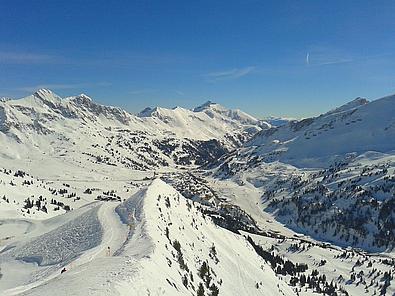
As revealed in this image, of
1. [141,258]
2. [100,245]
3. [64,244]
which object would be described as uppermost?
[64,244]

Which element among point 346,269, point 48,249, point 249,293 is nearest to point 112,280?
point 48,249

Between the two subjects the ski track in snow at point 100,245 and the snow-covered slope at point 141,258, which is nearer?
the snow-covered slope at point 141,258

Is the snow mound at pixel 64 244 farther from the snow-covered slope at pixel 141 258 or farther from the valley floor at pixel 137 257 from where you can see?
the valley floor at pixel 137 257

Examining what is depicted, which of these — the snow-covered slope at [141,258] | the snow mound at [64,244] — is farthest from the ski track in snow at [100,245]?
the snow mound at [64,244]

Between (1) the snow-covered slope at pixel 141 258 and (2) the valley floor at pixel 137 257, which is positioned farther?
(2) the valley floor at pixel 137 257

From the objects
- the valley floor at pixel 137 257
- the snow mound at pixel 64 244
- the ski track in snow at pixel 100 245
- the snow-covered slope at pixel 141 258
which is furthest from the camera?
the snow mound at pixel 64 244

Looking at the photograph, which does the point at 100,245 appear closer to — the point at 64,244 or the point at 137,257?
the point at 64,244

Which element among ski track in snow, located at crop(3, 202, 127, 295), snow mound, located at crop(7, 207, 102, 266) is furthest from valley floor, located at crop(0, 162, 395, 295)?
snow mound, located at crop(7, 207, 102, 266)

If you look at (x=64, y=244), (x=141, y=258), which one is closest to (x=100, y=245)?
(x=64, y=244)

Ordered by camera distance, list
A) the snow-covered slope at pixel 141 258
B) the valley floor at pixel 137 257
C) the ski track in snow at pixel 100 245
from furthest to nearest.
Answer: the ski track in snow at pixel 100 245
the valley floor at pixel 137 257
the snow-covered slope at pixel 141 258

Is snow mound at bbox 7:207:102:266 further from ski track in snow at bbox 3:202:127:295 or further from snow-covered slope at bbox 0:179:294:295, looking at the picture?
ski track in snow at bbox 3:202:127:295

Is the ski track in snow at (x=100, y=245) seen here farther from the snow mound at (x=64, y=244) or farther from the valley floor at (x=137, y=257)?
the snow mound at (x=64, y=244)
